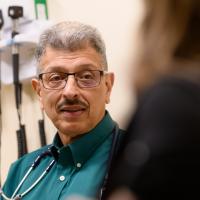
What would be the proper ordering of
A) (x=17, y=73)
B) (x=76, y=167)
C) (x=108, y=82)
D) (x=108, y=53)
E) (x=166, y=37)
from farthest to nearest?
(x=17, y=73) < (x=108, y=53) < (x=108, y=82) < (x=76, y=167) < (x=166, y=37)

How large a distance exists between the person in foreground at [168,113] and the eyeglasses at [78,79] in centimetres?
90

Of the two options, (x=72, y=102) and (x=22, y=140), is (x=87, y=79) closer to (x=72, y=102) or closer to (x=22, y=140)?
(x=72, y=102)

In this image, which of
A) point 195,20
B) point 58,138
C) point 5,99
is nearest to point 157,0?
point 195,20

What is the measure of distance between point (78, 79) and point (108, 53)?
31cm

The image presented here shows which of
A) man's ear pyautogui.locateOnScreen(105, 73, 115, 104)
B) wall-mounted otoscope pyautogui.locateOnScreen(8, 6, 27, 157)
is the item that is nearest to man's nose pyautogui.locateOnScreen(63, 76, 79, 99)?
man's ear pyautogui.locateOnScreen(105, 73, 115, 104)

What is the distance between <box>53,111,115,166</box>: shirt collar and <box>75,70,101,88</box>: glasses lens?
115 millimetres

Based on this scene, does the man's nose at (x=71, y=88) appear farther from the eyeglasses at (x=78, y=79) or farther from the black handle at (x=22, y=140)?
the black handle at (x=22, y=140)

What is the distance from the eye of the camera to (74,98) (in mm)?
1321

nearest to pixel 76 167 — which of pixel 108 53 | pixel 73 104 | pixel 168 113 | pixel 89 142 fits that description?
pixel 89 142

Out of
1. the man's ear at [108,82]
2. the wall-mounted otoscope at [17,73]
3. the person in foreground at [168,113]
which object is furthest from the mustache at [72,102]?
the person in foreground at [168,113]

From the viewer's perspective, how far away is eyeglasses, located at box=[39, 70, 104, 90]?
1345mm

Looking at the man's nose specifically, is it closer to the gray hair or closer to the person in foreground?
the gray hair

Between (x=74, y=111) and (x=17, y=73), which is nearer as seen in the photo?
(x=74, y=111)

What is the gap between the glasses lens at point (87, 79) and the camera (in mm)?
1343
